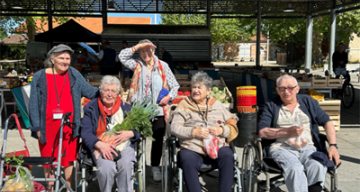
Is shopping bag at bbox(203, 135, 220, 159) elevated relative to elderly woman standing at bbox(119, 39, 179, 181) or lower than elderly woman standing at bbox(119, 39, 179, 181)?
lower

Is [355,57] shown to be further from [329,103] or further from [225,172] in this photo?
[225,172]

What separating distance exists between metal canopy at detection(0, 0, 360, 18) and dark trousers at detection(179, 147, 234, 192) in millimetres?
17738

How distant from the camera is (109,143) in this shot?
4.04 meters

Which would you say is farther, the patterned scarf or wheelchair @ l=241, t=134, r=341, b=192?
the patterned scarf

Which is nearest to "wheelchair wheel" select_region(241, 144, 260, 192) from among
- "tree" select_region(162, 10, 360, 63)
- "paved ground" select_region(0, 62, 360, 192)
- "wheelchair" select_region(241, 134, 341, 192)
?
"wheelchair" select_region(241, 134, 341, 192)

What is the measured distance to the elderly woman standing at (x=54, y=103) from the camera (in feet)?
12.9

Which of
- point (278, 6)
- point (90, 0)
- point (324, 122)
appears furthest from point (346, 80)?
point (90, 0)

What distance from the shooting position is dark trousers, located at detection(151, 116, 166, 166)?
4.90 meters

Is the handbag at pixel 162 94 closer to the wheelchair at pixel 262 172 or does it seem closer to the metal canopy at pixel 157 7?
the wheelchair at pixel 262 172

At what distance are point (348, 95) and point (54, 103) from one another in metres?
9.08

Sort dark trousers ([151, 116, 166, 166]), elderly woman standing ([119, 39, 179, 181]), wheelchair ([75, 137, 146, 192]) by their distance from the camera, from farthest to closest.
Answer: dark trousers ([151, 116, 166, 166]) → elderly woman standing ([119, 39, 179, 181]) → wheelchair ([75, 137, 146, 192])

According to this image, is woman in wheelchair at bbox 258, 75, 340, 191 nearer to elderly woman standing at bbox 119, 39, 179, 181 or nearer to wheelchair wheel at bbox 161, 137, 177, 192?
wheelchair wheel at bbox 161, 137, 177, 192

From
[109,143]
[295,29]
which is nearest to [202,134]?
[109,143]

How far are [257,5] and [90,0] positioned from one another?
8.28 metres
